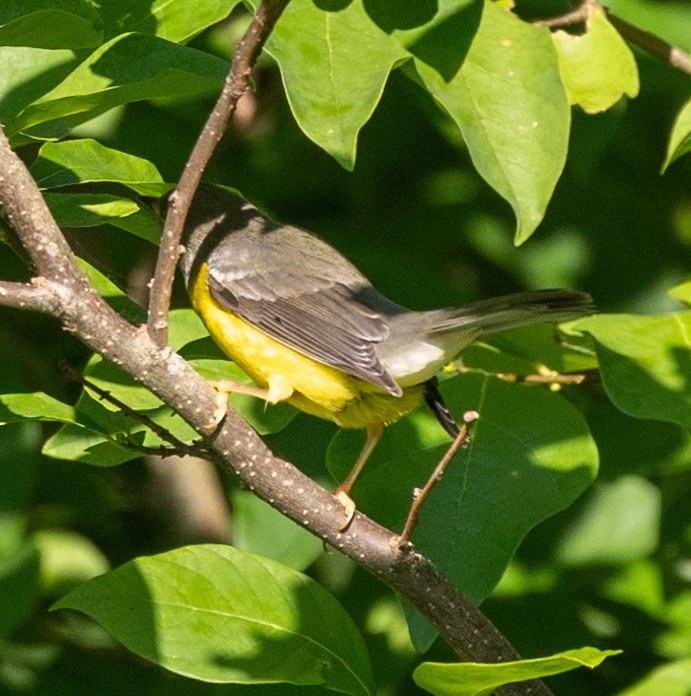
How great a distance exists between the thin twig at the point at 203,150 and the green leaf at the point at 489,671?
0.84 m

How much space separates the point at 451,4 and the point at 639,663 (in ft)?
7.58

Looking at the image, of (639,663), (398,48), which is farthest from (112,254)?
(639,663)

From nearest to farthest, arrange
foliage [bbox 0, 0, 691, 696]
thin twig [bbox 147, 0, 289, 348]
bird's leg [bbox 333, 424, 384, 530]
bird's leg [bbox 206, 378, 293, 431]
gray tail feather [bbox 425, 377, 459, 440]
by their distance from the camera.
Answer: thin twig [bbox 147, 0, 289, 348] < foliage [bbox 0, 0, 691, 696] < bird's leg [bbox 333, 424, 384, 530] < gray tail feather [bbox 425, 377, 459, 440] < bird's leg [bbox 206, 378, 293, 431]

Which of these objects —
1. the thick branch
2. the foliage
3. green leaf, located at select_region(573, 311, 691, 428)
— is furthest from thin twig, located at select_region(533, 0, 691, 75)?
the thick branch

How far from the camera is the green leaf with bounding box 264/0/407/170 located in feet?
9.13

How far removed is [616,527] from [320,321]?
1205mm

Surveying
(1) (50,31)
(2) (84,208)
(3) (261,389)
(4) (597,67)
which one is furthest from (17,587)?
(4) (597,67)

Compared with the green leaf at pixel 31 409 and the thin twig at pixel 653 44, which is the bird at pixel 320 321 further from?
the thin twig at pixel 653 44

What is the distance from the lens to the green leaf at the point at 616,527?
4.16 meters

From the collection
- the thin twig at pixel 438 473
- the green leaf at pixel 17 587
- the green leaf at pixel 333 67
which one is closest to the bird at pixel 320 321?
the thin twig at pixel 438 473

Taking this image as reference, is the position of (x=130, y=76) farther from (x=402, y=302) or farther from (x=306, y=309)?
(x=402, y=302)

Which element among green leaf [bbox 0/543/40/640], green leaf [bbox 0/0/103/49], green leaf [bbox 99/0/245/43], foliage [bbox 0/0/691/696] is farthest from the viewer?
green leaf [bbox 0/543/40/640]

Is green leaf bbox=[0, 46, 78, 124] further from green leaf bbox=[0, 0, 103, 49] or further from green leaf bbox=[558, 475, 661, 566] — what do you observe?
green leaf bbox=[558, 475, 661, 566]

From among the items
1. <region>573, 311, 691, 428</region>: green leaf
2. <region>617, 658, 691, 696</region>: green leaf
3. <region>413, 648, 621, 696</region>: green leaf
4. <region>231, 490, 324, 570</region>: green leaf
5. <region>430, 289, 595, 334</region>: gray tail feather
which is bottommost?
<region>617, 658, 691, 696</region>: green leaf
